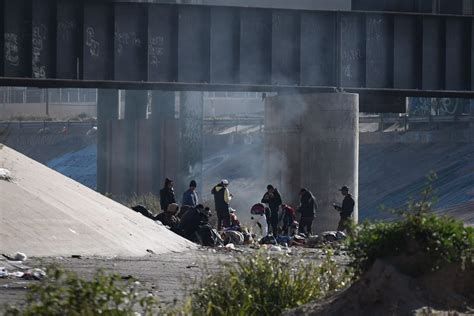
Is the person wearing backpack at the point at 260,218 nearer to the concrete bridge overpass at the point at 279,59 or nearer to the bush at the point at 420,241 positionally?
the concrete bridge overpass at the point at 279,59

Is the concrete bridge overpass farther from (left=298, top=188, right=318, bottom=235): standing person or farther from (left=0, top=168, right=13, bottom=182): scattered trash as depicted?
(left=0, top=168, right=13, bottom=182): scattered trash

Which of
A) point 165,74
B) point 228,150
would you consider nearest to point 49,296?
point 165,74

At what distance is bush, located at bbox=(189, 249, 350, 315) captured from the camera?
10562mm

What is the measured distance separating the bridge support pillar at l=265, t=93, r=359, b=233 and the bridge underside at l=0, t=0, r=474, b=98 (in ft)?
2.07

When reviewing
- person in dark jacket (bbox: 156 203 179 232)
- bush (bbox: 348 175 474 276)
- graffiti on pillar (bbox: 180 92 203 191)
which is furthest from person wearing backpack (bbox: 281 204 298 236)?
bush (bbox: 348 175 474 276)

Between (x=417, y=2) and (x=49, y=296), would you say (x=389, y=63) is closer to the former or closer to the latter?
(x=417, y=2)

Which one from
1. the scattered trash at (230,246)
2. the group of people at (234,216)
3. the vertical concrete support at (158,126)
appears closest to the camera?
the scattered trash at (230,246)

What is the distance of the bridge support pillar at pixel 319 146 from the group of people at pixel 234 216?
1.08 m

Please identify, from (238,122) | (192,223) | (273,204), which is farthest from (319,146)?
(238,122)

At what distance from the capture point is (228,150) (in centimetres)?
8381

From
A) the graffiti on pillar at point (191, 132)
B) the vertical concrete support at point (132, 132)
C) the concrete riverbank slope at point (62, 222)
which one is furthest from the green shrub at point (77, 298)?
the vertical concrete support at point (132, 132)

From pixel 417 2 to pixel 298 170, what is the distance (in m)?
7.41

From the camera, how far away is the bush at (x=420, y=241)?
10220 mm

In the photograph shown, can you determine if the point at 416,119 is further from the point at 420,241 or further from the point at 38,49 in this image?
the point at 420,241
